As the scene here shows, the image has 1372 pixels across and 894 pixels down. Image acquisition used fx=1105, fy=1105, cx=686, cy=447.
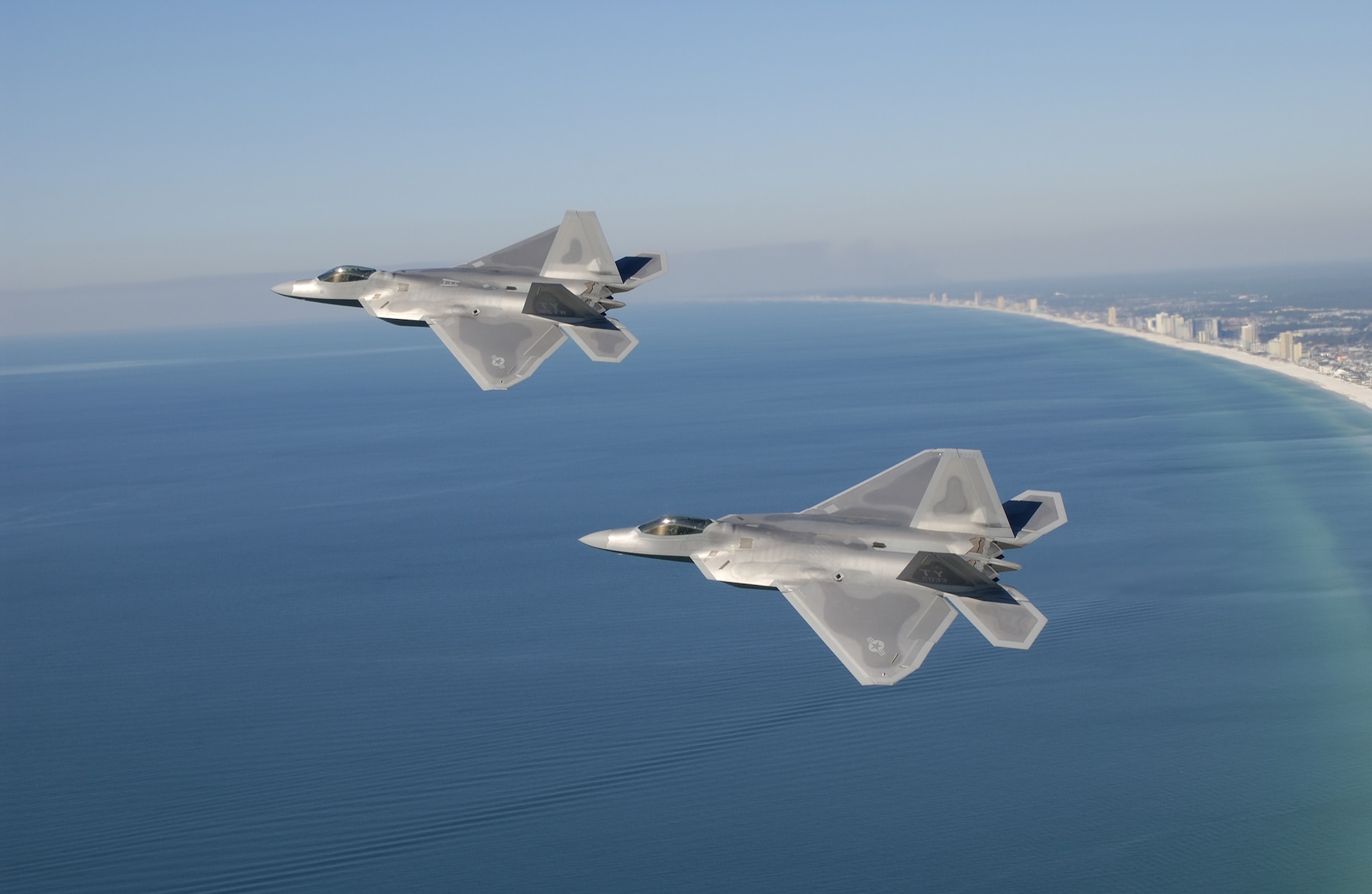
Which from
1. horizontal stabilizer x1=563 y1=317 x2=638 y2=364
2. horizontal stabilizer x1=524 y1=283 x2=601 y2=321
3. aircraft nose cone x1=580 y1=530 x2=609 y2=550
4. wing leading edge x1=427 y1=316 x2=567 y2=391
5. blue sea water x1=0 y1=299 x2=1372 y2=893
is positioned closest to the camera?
horizontal stabilizer x1=563 y1=317 x2=638 y2=364

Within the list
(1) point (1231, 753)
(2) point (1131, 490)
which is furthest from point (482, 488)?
(1) point (1231, 753)

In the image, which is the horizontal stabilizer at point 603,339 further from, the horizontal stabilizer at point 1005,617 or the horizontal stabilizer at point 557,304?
the horizontal stabilizer at point 1005,617

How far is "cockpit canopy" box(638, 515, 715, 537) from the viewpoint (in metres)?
30.1

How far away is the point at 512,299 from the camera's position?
30.1 m

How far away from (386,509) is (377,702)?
2056 inches

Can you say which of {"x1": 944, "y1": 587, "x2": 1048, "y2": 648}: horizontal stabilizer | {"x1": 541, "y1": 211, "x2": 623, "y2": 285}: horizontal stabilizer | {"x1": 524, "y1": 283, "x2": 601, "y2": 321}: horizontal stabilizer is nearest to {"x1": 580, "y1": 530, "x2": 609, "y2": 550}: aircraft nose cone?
{"x1": 524, "y1": 283, "x2": 601, "y2": 321}: horizontal stabilizer

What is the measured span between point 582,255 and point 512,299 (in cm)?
227

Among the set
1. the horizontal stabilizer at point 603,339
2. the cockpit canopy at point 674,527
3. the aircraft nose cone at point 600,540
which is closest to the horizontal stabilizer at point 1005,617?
the cockpit canopy at point 674,527

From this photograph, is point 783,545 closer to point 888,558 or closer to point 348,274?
point 888,558

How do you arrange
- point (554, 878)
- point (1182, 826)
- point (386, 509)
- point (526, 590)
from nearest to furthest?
point (554, 878) → point (1182, 826) → point (526, 590) → point (386, 509)

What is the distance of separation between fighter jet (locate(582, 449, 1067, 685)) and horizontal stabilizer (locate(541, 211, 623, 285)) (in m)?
6.94

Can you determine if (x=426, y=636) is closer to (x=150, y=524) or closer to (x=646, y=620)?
(x=646, y=620)

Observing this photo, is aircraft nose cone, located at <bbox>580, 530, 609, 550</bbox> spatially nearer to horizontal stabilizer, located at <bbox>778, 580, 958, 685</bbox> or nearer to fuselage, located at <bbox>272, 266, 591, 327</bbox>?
horizontal stabilizer, located at <bbox>778, 580, 958, 685</bbox>

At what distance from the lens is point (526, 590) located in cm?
9412
